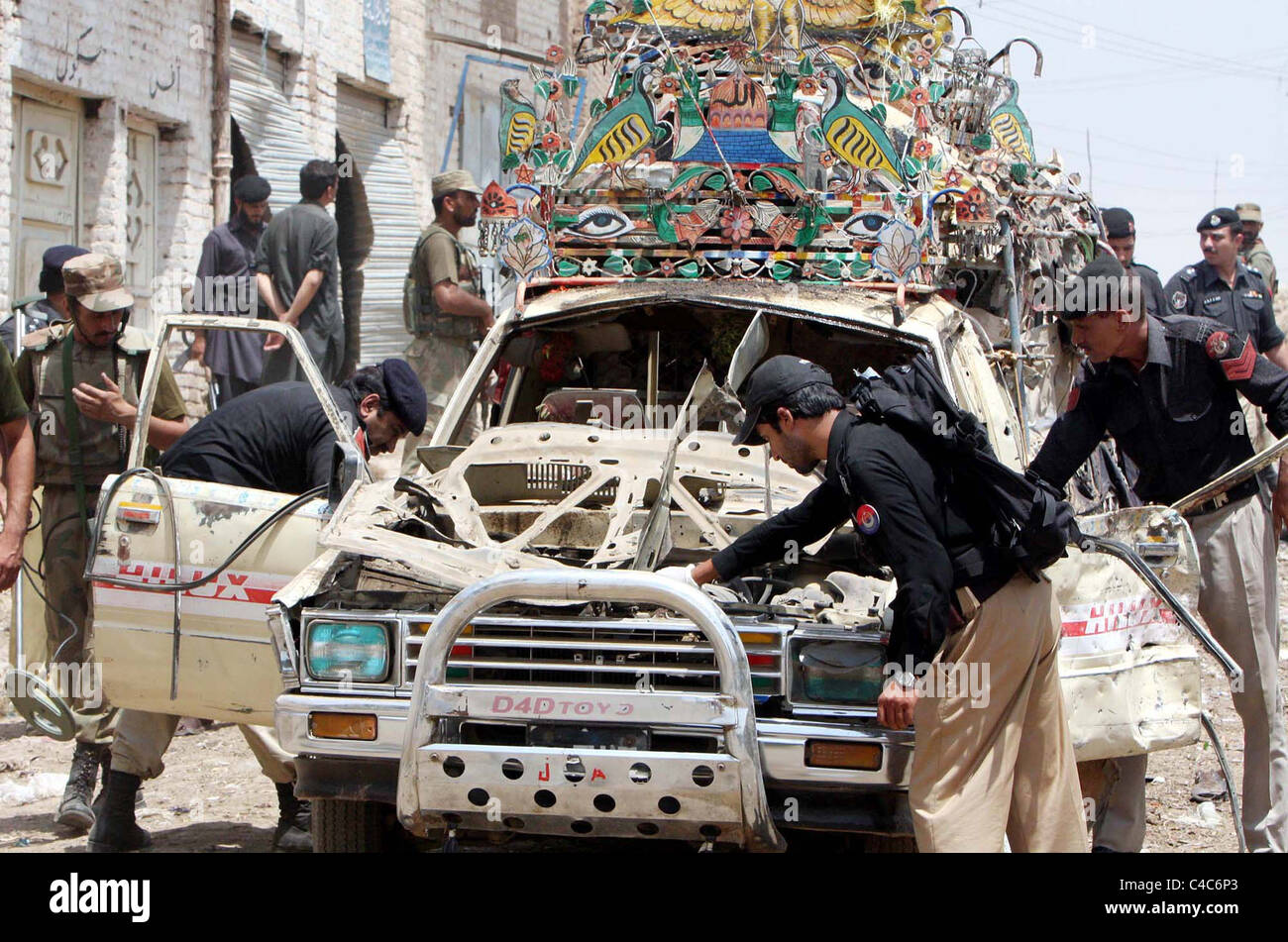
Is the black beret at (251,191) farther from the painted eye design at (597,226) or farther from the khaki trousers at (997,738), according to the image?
the khaki trousers at (997,738)

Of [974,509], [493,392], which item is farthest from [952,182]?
[974,509]

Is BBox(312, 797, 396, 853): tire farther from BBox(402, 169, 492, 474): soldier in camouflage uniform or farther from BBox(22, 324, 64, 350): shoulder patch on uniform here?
BBox(402, 169, 492, 474): soldier in camouflage uniform

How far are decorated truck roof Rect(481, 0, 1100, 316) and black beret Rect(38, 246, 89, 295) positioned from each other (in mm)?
1765

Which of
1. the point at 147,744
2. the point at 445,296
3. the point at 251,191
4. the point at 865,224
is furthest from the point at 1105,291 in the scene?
the point at 251,191

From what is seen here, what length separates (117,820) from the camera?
5.30m

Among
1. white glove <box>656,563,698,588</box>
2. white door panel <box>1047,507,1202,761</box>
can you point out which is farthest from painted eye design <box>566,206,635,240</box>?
white door panel <box>1047,507,1202,761</box>

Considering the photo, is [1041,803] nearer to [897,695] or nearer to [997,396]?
[897,695]

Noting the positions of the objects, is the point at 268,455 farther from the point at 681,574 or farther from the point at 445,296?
the point at 445,296

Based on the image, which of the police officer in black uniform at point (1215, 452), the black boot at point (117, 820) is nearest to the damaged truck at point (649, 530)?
the police officer in black uniform at point (1215, 452)

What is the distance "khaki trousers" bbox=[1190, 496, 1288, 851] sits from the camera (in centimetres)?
495

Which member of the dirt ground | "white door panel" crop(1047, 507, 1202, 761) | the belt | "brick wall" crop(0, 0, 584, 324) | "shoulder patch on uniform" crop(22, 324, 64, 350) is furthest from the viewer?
"brick wall" crop(0, 0, 584, 324)

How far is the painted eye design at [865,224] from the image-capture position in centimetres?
616

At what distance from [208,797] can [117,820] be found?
A: 2.90ft
